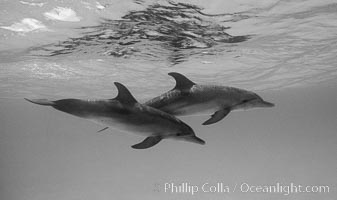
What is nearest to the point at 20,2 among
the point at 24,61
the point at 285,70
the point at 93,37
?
the point at 93,37

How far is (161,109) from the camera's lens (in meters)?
4.99

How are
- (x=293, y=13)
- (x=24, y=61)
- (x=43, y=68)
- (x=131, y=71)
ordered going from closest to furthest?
1. (x=293, y=13)
2. (x=24, y=61)
3. (x=43, y=68)
4. (x=131, y=71)

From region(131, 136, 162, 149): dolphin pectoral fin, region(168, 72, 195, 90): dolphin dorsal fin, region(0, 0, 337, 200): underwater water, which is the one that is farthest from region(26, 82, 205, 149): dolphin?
region(0, 0, 337, 200): underwater water

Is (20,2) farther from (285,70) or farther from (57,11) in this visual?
(285,70)

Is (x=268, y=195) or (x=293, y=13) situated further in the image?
(x=268, y=195)

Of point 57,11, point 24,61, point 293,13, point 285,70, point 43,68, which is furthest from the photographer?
point 285,70

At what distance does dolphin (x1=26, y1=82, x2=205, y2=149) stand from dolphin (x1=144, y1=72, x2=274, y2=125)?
0.25m

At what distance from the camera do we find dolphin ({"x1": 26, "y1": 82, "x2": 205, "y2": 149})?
4273 millimetres

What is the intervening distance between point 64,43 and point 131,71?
7322 millimetres

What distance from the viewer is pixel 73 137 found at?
19938 centimetres

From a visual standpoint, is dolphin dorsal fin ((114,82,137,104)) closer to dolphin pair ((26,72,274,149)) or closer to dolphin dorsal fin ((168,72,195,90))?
dolphin pair ((26,72,274,149))

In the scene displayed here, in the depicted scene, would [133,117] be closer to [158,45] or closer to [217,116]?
[217,116]

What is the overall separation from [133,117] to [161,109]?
23.3 inches

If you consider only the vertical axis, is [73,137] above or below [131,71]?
below
